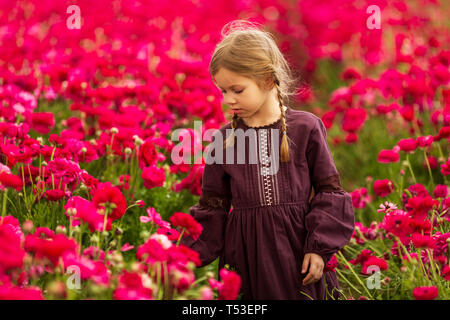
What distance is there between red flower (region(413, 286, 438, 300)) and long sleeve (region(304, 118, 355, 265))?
0.33 metres

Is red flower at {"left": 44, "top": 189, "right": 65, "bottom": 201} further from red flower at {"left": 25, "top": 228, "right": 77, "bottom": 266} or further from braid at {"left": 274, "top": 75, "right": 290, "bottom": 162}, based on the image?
braid at {"left": 274, "top": 75, "right": 290, "bottom": 162}

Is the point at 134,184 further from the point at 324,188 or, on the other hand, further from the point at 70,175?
the point at 324,188

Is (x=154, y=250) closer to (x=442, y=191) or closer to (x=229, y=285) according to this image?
(x=229, y=285)

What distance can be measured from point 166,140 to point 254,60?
3.45 ft

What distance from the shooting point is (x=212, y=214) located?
6.76 ft

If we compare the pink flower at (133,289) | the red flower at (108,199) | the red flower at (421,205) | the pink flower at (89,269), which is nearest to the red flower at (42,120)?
the red flower at (108,199)

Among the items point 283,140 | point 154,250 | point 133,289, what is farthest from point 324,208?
point 133,289

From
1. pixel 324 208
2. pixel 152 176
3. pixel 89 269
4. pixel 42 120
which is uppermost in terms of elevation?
pixel 42 120

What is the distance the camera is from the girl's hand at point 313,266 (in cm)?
190

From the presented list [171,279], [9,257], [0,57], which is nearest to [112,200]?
[171,279]

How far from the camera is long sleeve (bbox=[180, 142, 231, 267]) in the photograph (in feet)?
6.74

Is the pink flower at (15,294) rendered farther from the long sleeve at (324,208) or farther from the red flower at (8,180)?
the long sleeve at (324,208)

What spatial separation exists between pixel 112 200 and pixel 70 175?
459 millimetres

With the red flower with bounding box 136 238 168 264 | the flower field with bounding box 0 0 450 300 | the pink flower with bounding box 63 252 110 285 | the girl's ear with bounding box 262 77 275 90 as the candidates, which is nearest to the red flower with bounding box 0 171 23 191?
the flower field with bounding box 0 0 450 300
